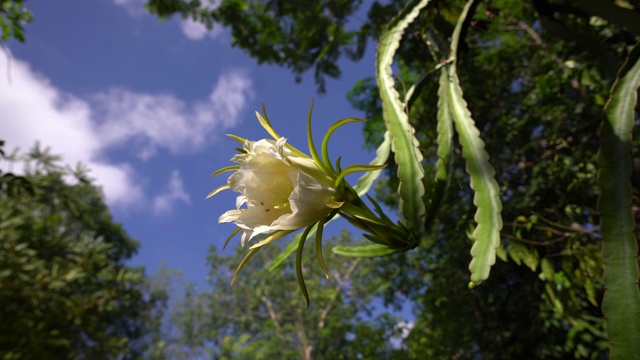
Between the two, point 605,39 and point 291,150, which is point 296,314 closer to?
point 605,39

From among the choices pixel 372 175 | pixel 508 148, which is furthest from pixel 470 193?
pixel 372 175

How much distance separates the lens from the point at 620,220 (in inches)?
21.3

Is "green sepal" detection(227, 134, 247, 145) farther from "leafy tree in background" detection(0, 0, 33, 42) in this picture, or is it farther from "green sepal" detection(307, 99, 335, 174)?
"leafy tree in background" detection(0, 0, 33, 42)

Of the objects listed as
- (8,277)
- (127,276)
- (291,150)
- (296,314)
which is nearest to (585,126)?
(291,150)

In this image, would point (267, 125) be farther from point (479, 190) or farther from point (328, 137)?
point (479, 190)

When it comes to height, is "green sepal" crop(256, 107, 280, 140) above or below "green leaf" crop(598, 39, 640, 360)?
above

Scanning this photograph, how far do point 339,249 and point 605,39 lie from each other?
171 cm

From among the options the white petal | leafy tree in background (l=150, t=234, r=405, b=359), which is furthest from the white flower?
leafy tree in background (l=150, t=234, r=405, b=359)

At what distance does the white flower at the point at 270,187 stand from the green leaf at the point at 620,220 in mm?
344

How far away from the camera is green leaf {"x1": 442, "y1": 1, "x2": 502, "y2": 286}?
0.55 m

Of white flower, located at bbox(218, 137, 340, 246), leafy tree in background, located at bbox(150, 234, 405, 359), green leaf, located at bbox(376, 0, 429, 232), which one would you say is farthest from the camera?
leafy tree in background, located at bbox(150, 234, 405, 359)

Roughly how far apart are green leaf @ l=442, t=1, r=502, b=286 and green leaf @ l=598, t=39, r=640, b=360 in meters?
0.13

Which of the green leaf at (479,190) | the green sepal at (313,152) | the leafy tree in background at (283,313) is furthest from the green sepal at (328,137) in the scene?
the leafy tree in background at (283,313)

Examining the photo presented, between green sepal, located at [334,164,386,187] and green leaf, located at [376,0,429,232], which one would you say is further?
green leaf, located at [376,0,429,232]
